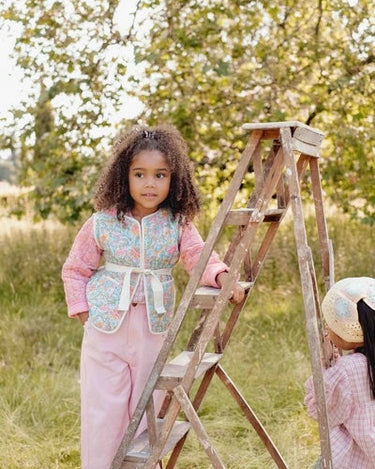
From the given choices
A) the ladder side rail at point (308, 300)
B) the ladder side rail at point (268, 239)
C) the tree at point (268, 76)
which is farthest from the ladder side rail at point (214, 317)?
the tree at point (268, 76)

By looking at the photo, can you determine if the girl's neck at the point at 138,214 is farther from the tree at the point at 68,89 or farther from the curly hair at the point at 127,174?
the tree at the point at 68,89

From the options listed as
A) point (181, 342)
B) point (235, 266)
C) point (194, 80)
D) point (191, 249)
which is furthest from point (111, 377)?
point (194, 80)

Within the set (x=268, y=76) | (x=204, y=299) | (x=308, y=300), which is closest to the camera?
(x=308, y=300)

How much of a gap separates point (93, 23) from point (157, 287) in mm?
4292

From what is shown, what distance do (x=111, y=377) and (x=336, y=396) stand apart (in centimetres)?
82

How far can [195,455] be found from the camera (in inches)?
151

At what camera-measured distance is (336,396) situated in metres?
2.50

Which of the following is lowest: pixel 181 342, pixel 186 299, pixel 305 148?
pixel 181 342

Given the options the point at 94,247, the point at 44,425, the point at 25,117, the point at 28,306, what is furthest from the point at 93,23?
the point at 94,247

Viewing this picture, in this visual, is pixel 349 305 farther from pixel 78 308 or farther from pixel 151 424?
pixel 78 308

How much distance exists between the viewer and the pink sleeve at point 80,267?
288 centimetres

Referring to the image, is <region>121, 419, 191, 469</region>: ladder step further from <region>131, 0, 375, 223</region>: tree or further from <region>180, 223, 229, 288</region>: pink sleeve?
<region>131, 0, 375, 223</region>: tree

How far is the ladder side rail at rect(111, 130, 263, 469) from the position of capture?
2.49 metres

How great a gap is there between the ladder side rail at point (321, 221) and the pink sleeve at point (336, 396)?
0.41 m
